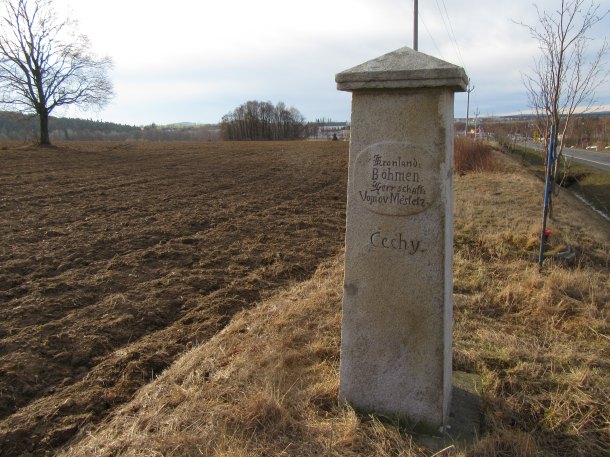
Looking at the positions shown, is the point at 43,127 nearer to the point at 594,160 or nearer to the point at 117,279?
the point at 117,279

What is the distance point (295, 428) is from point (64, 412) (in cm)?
169

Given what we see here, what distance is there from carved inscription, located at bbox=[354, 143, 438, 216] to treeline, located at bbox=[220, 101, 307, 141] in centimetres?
10181

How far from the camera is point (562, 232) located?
8094 mm

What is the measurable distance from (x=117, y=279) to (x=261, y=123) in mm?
105105

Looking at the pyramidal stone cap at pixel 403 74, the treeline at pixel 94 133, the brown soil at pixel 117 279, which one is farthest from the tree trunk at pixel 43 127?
the treeline at pixel 94 133

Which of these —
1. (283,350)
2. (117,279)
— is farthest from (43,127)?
(283,350)

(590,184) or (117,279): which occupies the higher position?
(117,279)

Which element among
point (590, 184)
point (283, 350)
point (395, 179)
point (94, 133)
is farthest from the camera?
point (94, 133)

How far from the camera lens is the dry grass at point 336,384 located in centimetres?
249

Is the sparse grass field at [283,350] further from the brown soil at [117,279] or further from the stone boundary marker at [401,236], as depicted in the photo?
the stone boundary marker at [401,236]

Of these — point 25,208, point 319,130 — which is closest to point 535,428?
point 25,208

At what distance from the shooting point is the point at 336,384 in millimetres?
2961

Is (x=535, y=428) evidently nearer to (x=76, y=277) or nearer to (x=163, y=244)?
(x=76, y=277)

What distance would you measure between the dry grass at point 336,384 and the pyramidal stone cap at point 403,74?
1805mm
